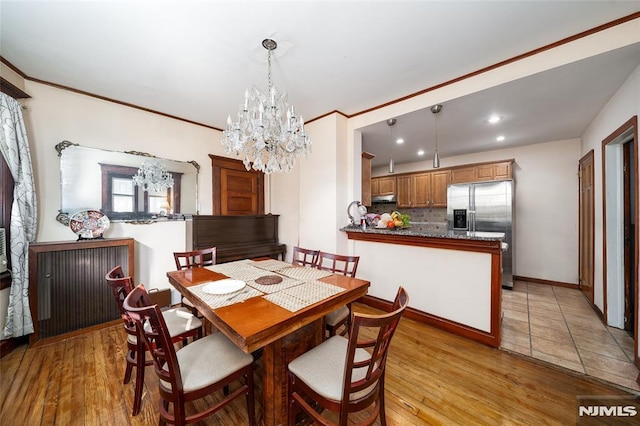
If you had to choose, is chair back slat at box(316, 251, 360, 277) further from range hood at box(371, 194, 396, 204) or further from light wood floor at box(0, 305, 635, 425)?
range hood at box(371, 194, 396, 204)

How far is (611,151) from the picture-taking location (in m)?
2.50

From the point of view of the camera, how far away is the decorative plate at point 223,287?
4.97 feet

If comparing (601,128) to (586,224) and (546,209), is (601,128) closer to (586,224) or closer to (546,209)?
(586,224)

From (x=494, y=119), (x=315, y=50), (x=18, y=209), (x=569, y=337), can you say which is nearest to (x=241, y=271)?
(x=315, y=50)

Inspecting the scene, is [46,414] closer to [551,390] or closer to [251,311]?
[251,311]

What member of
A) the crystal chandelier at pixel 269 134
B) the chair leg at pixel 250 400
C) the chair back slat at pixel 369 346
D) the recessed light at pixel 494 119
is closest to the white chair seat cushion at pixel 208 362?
the chair leg at pixel 250 400

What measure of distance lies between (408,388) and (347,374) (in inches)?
39.9

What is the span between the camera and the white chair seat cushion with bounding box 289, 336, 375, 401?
1097mm

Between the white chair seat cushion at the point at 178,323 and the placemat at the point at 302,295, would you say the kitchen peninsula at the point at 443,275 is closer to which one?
the placemat at the point at 302,295

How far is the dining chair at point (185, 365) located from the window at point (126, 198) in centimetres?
213

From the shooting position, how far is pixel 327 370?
1.20 m

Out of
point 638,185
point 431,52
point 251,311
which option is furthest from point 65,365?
point 638,185

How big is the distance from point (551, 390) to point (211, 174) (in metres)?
4.41

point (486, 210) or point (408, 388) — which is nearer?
point (408, 388)
